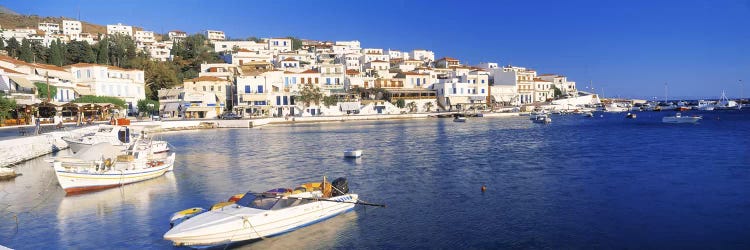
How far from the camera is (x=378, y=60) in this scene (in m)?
100

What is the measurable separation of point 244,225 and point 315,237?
1.92 metres

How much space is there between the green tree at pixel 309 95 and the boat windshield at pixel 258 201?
199 feet

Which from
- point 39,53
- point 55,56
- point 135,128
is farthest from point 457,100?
point 39,53

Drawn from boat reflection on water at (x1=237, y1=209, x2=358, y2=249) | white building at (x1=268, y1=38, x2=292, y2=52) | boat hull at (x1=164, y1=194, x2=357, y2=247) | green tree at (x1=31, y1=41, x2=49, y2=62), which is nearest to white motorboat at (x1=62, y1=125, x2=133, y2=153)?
boat hull at (x1=164, y1=194, x2=357, y2=247)

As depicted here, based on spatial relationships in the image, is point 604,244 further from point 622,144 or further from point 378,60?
point 378,60

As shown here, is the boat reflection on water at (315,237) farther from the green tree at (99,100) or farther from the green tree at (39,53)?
the green tree at (39,53)

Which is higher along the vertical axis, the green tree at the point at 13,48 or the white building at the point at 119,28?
the white building at the point at 119,28

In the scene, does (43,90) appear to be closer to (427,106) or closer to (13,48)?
(13,48)

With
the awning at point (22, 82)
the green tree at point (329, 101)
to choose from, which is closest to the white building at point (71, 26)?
the green tree at point (329, 101)

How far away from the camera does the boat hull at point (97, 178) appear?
19.6 meters

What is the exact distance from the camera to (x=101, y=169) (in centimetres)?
2083

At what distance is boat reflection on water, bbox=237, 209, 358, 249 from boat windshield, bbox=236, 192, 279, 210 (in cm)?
89

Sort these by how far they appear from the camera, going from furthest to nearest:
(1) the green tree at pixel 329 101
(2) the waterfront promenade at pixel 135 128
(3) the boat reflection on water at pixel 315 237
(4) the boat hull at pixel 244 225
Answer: (1) the green tree at pixel 329 101
(2) the waterfront promenade at pixel 135 128
(3) the boat reflection on water at pixel 315 237
(4) the boat hull at pixel 244 225

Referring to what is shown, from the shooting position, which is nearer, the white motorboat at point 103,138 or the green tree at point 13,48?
the white motorboat at point 103,138
